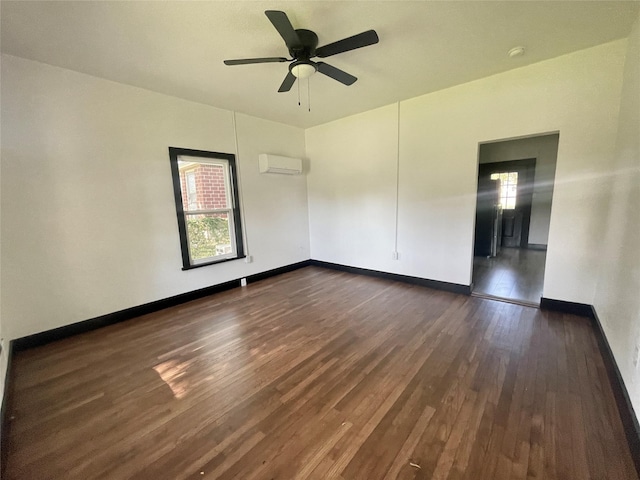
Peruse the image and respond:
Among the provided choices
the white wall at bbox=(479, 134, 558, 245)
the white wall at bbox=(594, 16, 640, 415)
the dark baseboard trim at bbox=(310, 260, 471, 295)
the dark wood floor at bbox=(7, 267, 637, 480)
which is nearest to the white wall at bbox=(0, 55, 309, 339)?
the dark wood floor at bbox=(7, 267, 637, 480)

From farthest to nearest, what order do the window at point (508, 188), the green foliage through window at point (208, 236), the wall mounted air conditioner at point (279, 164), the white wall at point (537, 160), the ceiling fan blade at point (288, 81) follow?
the window at point (508, 188) < the white wall at point (537, 160) < the wall mounted air conditioner at point (279, 164) < the green foliage through window at point (208, 236) < the ceiling fan blade at point (288, 81)

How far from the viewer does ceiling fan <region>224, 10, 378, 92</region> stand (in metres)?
1.78

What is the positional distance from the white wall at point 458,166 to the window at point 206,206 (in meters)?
1.69

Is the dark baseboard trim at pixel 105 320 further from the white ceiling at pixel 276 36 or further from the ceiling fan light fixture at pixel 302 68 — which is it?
the ceiling fan light fixture at pixel 302 68

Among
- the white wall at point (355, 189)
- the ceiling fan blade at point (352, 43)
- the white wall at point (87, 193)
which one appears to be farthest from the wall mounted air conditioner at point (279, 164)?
the ceiling fan blade at point (352, 43)

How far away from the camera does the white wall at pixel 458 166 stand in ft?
8.48

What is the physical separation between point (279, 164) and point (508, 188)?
5.75 m

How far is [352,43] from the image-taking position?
191 centimetres

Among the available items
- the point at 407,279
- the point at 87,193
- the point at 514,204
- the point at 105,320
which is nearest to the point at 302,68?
the point at 87,193

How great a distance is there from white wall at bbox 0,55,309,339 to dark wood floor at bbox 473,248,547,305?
4.09 meters

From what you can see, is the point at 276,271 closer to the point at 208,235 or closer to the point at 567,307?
the point at 208,235

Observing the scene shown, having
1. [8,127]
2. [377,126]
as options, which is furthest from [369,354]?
[8,127]

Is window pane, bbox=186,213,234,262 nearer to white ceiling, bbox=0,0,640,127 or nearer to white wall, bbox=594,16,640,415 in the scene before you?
white ceiling, bbox=0,0,640,127

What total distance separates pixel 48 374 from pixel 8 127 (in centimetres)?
221
